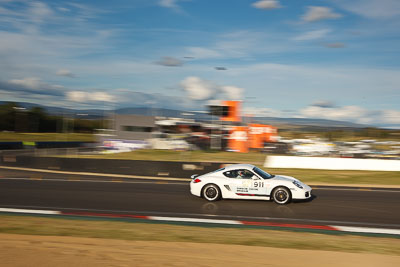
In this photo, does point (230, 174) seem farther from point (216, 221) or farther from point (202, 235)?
point (202, 235)

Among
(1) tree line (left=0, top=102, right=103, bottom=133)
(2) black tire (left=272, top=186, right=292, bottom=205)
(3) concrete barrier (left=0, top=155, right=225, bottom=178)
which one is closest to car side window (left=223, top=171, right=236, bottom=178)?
(2) black tire (left=272, top=186, right=292, bottom=205)

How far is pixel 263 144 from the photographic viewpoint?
31.9 m

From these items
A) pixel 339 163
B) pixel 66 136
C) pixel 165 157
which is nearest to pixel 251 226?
pixel 339 163

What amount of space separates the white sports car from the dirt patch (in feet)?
14.9

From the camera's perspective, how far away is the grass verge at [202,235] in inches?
248

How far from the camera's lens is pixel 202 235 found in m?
6.88

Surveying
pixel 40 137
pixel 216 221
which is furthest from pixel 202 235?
pixel 40 137

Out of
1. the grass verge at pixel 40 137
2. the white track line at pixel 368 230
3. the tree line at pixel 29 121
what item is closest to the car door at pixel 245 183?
the white track line at pixel 368 230

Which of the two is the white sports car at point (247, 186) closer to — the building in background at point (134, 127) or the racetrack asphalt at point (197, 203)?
the racetrack asphalt at point (197, 203)

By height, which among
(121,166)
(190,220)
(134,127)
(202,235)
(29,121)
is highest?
(29,121)

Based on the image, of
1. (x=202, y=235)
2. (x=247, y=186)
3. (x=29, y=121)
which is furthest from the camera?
(x=29, y=121)

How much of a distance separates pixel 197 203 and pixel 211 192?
1.78 ft

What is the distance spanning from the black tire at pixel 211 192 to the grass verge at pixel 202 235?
3104 millimetres

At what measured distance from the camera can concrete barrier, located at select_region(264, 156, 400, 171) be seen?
1780cm
